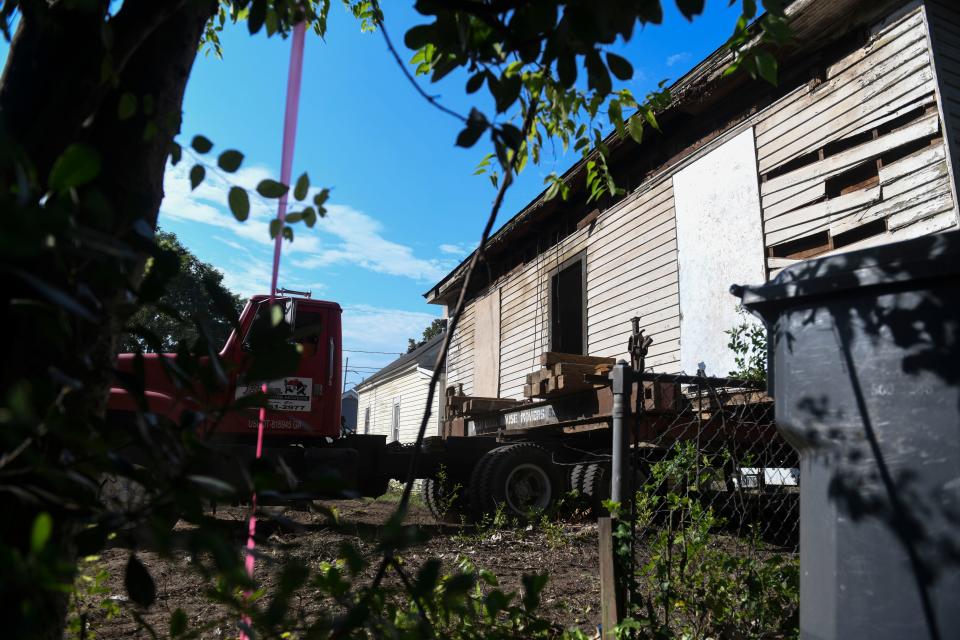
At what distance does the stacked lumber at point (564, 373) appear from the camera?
21.1 feet

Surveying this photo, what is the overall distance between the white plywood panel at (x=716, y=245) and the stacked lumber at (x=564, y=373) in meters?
1.05

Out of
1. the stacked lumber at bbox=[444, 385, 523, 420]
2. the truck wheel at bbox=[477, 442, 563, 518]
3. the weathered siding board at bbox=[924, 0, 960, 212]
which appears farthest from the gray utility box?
the stacked lumber at bbox=[444, 385, 523, 420]

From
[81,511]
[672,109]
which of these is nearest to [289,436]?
[672,109]

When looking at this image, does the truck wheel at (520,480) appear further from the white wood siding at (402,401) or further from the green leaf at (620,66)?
the white wood siding at (402,401)

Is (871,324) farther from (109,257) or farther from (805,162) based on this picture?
(805,162)

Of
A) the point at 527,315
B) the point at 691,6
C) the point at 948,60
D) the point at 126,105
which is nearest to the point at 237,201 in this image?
the point at 126,105

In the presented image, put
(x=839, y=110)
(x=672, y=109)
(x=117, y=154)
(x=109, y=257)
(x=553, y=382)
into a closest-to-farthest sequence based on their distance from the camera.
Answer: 1. (x=109, y=257)
2. (x=117, y=154)
3. (x=839, y=110)
4. (x=553, y=382)
5. (x=672, y=109)

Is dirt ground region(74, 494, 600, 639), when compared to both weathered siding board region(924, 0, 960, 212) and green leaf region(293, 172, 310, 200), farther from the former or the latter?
weathered siding board region(924, 0, 960, 212)

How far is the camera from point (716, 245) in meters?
6.91

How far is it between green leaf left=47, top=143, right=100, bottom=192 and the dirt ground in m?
1.78

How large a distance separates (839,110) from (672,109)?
195 cm

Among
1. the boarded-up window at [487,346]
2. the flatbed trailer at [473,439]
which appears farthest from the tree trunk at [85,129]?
the boarded-up window at [487,346]

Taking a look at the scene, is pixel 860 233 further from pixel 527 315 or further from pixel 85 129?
pixel 527 315

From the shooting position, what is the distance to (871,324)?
1740 mm
